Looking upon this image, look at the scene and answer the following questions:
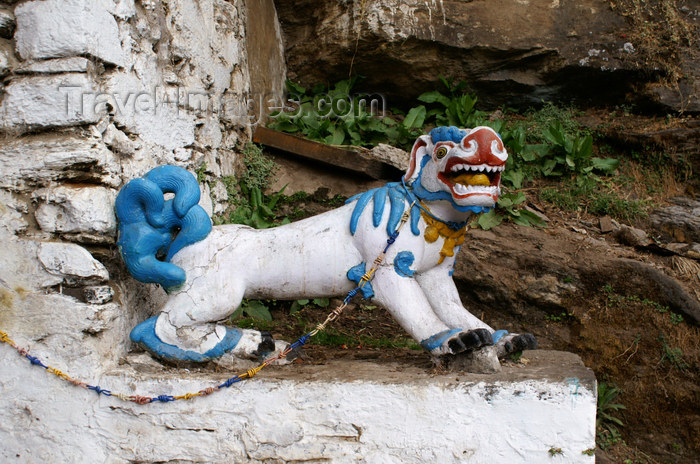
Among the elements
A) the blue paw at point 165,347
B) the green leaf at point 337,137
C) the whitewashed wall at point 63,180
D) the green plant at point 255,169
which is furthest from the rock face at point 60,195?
the green leaf at point 337,137

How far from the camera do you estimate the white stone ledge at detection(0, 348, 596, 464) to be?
225 cm

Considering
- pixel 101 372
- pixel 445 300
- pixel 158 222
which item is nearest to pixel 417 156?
pixel 445 300

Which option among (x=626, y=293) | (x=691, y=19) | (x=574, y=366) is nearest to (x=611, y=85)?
(x=691, y=19)

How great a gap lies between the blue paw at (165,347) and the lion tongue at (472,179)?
1.12 metres

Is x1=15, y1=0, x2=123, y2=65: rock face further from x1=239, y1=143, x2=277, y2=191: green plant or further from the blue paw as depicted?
x1=239, y1=143, x2=277, y2=191: green plant

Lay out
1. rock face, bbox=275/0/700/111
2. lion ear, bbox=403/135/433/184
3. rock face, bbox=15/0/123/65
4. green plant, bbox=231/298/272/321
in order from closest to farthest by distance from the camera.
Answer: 1. rock face, bbox=15/0/123/65
2. lion ear, bbox=403/135/433/184
3. green plant, bbox=231/298/272/321
4. rock face, bbox=275/0/700/111

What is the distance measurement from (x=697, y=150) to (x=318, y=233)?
308cm

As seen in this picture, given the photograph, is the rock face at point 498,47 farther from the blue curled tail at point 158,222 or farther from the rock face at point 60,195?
the blue curled tail at point 158,222

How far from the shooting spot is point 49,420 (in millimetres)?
2447

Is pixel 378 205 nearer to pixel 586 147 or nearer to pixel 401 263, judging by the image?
pixel 401 263

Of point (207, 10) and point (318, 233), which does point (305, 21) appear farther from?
point (318, 233)

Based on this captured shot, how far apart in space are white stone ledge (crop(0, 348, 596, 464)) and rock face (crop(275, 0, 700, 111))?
281cm

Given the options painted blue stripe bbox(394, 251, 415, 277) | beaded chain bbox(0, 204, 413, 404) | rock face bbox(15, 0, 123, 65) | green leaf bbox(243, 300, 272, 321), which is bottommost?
green leaf bbox(243, 300, 272, 321)

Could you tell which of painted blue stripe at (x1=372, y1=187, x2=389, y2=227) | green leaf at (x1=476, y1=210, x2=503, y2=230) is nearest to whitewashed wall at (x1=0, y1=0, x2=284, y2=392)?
painted blue stripe at (x1=372, y1=187, x2=389, y2=227)
